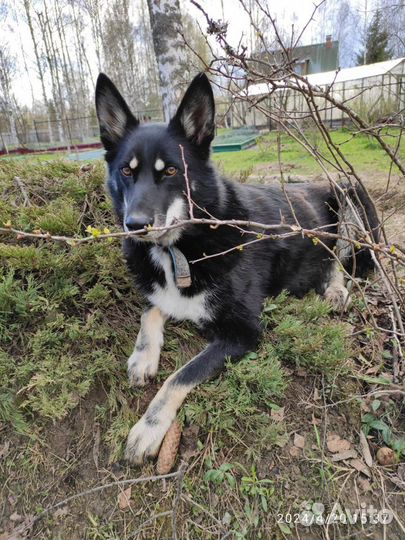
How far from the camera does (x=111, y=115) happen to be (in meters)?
2.75

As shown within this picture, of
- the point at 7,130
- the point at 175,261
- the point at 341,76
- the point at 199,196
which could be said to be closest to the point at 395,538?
the point at 175,261

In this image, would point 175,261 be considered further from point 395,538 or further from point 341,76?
point 341,76

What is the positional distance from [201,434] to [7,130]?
3737 cm

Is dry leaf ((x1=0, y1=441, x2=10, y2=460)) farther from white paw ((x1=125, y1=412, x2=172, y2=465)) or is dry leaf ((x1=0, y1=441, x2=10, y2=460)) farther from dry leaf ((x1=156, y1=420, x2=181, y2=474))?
dry leaf ((x1=156, y1=420, x2=181, y2=474))

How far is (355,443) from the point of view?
2.18 meters

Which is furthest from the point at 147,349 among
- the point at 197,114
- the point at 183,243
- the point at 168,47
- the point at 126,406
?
the point at 168,47

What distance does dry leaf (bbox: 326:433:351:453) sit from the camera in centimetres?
215

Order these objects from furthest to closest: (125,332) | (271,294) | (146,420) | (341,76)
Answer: (341,76), (271,294), (125,332), (146,420)

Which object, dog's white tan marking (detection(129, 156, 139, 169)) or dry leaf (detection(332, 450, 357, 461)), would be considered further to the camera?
dog's white tan marking (detection(129, 156, 139, 169))

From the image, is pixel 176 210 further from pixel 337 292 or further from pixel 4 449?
pixel 4 449

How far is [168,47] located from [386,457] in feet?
19.0

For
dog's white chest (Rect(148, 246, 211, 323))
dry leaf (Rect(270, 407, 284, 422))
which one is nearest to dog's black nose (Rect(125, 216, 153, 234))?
dog's white chest (Rect(148, 246, 211, 323))

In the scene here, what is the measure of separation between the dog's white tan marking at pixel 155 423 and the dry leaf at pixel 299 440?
0.70m

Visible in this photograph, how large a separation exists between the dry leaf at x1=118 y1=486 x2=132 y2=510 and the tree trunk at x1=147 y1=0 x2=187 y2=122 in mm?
4981
